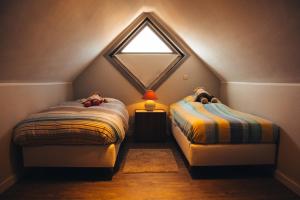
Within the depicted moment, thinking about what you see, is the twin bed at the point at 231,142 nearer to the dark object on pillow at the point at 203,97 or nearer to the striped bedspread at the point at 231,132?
the striped bedspread at the point at 231,132

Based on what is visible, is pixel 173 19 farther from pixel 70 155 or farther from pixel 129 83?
pixel 70 155

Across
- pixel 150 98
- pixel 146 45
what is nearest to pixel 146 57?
pixel 146 45

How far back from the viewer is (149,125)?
133 inches

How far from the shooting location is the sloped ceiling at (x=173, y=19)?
139 centimetres

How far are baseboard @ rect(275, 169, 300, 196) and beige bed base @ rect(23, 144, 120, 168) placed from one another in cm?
166

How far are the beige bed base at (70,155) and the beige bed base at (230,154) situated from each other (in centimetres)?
82

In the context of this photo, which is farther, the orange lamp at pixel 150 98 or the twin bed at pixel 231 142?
the orange lamp at pixel 150 98

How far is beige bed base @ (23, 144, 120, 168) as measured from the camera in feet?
6.49

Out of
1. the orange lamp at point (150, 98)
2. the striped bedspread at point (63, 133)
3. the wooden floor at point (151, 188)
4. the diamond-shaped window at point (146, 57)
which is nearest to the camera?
the wooden floor at point (151, 188)

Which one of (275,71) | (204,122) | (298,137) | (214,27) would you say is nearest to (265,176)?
(298,137)

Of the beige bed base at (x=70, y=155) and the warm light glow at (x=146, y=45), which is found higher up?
the warm light glow at (x=146, y=45)

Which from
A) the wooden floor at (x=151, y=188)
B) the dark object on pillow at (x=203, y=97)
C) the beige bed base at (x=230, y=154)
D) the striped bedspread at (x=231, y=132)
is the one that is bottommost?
the wooden floor at (x=151, y=188)

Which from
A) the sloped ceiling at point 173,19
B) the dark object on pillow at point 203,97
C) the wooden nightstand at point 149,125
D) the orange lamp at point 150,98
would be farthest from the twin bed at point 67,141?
the dark object on pillow at point 203,97

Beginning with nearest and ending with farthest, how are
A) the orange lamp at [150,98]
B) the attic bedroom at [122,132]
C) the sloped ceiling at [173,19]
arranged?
the sloped ceiling at [173,19] < the attic bedroom at [122,132] < the orange lamp at [150,98]
